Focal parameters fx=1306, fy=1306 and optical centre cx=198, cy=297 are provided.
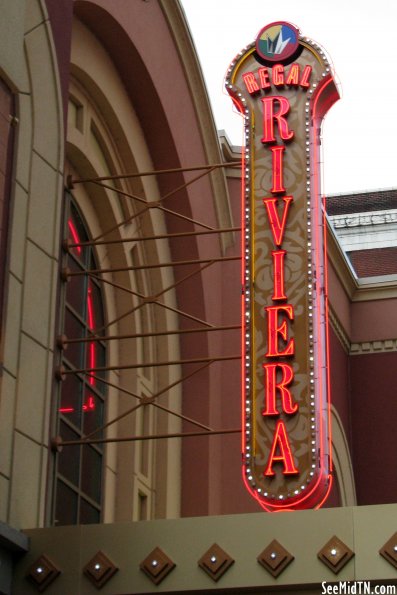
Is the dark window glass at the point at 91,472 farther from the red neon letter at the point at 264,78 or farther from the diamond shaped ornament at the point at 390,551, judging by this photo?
the diamond shaped ornament at the point at 390,551

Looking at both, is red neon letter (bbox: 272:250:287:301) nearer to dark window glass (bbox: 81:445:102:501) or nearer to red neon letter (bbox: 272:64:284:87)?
red neon letter (bbox: 272:64:284:87)

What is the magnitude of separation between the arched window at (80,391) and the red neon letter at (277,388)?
2300mm

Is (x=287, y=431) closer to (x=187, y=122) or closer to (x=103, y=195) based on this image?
(x=103, y=195)

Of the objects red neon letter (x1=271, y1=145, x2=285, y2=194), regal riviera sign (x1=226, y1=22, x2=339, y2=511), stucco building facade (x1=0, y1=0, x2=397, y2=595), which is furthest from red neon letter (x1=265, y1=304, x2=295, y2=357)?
red neon letter (x1=271, y1=145, x2=285, y2=194)

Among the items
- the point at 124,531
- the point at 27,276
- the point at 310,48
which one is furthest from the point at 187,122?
the point at 124,531

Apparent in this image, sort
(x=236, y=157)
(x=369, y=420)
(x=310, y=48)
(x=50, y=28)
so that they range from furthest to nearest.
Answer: (x=369, y=420)
(x=236, y=157)
(x=310, y=48)
(x=50, y=28)

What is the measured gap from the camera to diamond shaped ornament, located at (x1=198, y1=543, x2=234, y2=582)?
41.3ft

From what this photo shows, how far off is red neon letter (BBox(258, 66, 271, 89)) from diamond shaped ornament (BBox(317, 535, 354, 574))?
730 centimetres

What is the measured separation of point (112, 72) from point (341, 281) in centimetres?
898

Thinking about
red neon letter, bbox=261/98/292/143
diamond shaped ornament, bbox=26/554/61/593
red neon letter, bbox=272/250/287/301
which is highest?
red neon letter, bbox=261/98/292/143

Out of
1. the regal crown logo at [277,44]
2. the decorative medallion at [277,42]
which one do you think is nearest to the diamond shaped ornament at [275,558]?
the decorative medallion at [277,42]

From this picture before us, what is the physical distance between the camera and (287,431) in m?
15.2

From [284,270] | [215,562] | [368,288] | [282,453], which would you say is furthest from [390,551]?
[368,288]

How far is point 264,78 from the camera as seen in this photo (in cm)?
1764
